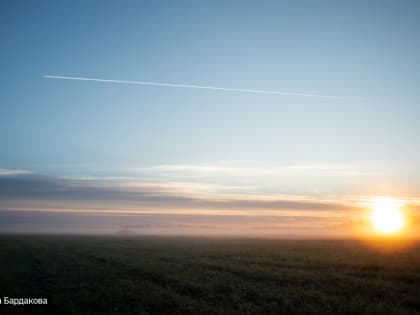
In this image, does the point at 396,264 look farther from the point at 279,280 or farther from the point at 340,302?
the point at 340,302

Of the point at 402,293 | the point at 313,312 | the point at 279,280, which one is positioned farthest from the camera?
the point at 279,280

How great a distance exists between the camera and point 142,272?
28.5 metres

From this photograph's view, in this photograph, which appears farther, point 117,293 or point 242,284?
point 242,284

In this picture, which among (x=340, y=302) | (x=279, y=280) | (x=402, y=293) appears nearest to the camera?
(x=340, y=302)

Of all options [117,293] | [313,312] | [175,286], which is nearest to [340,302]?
[313,312]

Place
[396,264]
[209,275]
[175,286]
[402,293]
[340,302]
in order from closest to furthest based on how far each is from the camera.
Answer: [340,302] → [402,293] → [175,286] → [209,275] → [396,264]

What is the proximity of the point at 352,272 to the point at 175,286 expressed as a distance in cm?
1459

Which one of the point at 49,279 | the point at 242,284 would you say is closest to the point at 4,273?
the point at 49,279

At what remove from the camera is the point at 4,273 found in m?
27.7

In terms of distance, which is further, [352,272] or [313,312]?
[352,272]

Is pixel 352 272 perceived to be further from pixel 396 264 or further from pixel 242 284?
pixel 242 284

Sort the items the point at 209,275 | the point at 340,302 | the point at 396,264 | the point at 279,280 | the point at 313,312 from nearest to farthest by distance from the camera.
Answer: the point at 313,312 → the point at 340,302 → the point at 279,280 → the point at 209,275 → the point at 396,264

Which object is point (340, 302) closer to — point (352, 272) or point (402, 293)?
point (402, 293)

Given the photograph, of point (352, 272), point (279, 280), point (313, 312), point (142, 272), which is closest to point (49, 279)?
point (142, 272)
